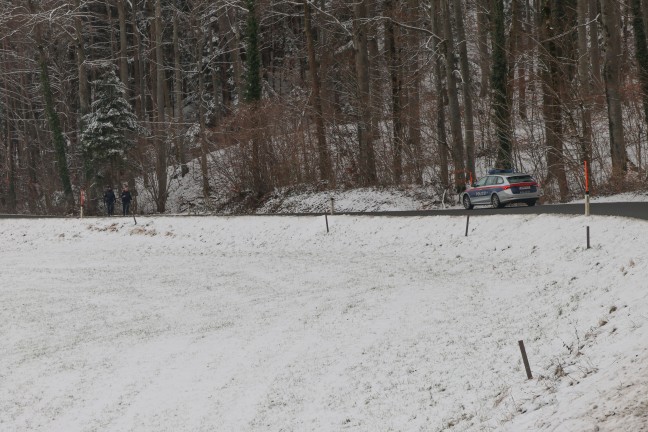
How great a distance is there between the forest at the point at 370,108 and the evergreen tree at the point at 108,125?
0.40 ft

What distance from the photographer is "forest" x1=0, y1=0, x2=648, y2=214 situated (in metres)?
28.5

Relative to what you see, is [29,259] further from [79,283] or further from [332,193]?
[332,193]

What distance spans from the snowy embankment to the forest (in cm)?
854

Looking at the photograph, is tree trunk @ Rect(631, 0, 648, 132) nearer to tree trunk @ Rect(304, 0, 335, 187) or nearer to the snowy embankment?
the snowy embankment

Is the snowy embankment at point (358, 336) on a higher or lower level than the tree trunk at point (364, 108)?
lower

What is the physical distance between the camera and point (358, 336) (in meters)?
13.4

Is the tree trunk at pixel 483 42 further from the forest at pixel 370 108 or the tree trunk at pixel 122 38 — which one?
the tree trunk at pixel 122 38

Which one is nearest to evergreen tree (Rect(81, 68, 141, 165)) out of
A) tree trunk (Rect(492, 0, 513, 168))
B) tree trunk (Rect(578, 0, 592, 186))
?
tree trunk (Rect(492, 0, 513, 168))

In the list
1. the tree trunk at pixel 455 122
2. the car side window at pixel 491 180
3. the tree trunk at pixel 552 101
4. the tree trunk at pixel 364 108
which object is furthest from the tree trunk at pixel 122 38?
the car side window at pixel 491 180

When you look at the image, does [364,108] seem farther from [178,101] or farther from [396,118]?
[178,101]

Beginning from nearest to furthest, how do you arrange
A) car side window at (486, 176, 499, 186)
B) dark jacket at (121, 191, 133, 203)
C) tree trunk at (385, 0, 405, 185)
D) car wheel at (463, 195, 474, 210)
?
car side window at (486, 176, 499, 186) < car wheel at (463, 195, 474, 210) < tree trunk at (385, 0, 405, 185) < dark jacket at (121, 191, 133, 203)

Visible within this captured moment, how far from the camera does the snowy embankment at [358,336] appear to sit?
8539mm

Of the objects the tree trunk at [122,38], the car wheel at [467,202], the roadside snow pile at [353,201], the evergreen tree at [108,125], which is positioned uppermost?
the tree trunk at [122,38]

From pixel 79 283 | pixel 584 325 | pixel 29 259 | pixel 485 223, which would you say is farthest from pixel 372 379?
pixel 29 259
